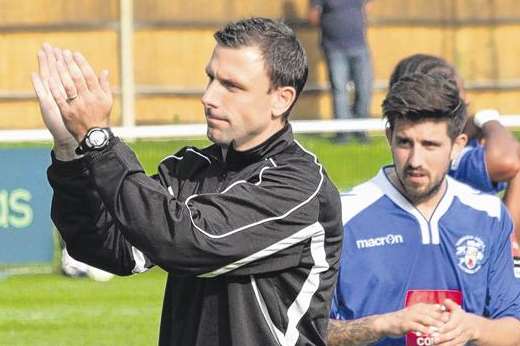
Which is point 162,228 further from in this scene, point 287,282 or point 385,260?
point 385,260

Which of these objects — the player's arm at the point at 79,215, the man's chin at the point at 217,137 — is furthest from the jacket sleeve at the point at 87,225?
the man's chin at the point at 217,137

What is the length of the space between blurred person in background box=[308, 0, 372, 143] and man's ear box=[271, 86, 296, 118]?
35.4 ft

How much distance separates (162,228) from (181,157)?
528 mm

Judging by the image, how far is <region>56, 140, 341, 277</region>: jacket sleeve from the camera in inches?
165

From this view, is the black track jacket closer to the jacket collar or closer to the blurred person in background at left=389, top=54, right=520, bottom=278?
the jacket collar

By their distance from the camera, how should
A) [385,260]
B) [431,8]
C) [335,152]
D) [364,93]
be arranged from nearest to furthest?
1. [385,260]
2. [335,152]
3. [364,93]
4. [431,8]

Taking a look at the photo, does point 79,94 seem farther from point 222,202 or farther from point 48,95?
point 222,202

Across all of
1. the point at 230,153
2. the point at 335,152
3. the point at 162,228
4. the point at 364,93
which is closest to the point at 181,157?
the point at 230,153

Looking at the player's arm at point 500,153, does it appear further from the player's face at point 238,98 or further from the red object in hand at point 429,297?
the player's face at point 238,98

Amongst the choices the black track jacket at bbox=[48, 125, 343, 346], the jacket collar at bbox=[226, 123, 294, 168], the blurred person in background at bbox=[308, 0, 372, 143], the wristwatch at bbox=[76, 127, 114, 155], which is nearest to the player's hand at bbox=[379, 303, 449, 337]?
the black track jacket at bbox=[48, 125, 343, 346]

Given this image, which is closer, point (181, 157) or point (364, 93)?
point (181, 157)

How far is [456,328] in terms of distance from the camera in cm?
536

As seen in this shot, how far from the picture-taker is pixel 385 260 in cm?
580

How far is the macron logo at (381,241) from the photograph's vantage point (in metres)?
5.80
